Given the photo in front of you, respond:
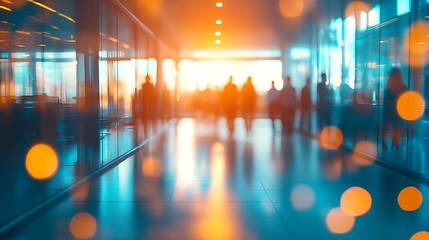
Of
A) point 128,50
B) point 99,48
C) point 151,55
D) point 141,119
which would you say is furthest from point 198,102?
point 99,48

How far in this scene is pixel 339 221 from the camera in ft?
19.0

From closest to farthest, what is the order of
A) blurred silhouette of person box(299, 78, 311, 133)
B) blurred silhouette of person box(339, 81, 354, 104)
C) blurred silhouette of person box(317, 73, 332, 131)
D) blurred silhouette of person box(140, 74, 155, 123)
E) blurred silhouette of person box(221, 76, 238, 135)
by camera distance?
blurred silhouette of person box(339, 81, 354, 104)
blurred silhouette of person box(140, 74, 155, 123)
blurred silhouette of person box(317, 73, 332, 131)
blurred silhouette of person box(299, 78, 311, 133)
blurred silhouette of person box(221, 76, 238, 135)

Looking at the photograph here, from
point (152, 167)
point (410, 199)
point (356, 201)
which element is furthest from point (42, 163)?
point (410, 199)

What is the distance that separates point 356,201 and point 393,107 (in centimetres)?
440

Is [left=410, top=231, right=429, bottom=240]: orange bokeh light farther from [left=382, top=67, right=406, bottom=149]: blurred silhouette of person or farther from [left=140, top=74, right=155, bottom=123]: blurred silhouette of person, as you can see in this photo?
[left=140, top=74, right=155, bottom=123]: blurred silhouette of person

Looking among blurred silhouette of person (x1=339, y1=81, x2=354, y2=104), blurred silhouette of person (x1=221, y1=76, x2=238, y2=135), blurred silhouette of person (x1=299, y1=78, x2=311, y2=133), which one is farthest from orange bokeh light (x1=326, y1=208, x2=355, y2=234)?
blurred silhouette of person (x1=221, y1=76, x2=238, y2=135)

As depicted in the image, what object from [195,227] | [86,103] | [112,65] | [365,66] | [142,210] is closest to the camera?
[195,227]

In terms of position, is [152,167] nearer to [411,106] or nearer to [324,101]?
[411,106]

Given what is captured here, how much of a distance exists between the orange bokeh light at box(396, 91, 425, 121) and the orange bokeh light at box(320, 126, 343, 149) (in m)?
4.60

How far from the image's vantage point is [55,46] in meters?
8.34

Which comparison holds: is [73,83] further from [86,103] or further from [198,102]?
[198,102]

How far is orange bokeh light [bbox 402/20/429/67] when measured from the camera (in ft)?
30.8

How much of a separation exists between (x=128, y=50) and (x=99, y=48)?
3.39 meters

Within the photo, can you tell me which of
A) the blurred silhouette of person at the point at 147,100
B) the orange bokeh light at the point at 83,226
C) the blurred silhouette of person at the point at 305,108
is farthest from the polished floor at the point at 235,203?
the blurred silhouette of person at the point at 305,108
